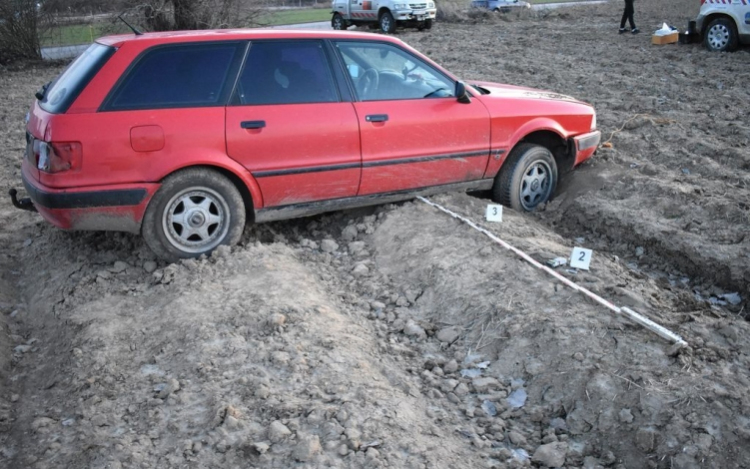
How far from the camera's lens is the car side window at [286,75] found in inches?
236

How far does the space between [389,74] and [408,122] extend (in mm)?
473

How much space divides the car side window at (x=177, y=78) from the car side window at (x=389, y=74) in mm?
1026

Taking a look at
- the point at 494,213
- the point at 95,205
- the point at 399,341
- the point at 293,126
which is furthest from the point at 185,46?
the point at 494,213

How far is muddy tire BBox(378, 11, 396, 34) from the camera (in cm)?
2202

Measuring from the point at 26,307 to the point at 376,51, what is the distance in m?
3.54

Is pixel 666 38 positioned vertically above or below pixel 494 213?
above

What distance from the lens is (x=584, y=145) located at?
759 cm

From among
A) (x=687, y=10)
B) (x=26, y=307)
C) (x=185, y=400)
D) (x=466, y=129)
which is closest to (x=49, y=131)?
(x=26, y=307)

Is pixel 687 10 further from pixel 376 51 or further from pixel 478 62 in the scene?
pixel 376 51

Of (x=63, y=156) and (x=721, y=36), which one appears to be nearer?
(x=63, y=156)

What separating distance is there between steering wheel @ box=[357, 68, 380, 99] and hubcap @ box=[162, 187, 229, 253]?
1.52 m

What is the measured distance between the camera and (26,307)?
5.76 meters

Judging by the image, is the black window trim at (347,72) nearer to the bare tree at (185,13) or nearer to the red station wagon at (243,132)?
the red station wagon at (243,132)

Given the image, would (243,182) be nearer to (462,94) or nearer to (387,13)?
(462,94)
